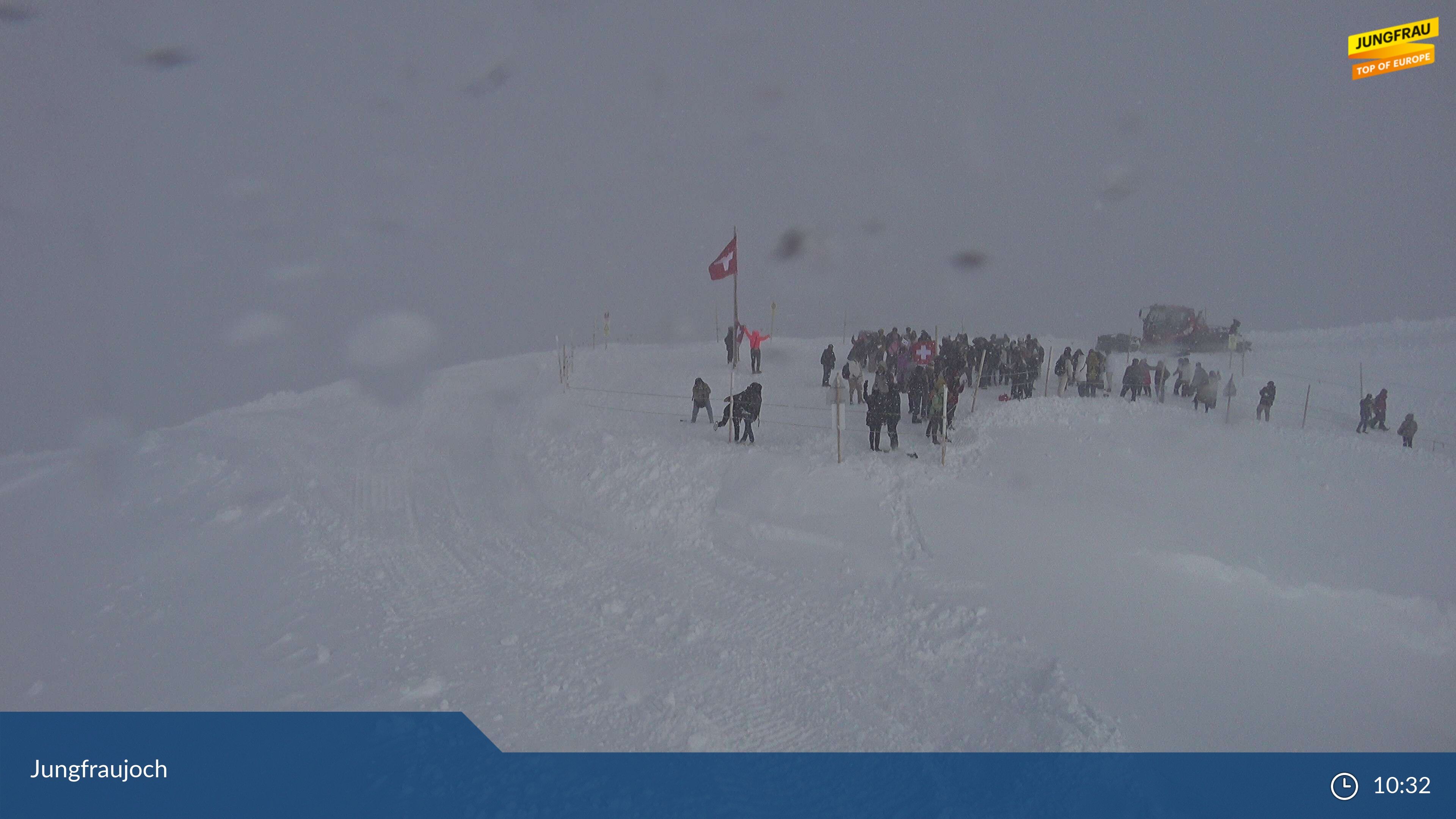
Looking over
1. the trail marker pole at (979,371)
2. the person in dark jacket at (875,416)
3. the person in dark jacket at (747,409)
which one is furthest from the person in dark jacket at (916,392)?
the person in dark jacket at (747,409)

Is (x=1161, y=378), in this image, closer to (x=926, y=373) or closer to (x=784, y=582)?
(x=926, y=373)

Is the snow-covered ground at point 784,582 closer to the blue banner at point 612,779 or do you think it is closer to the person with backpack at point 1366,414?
the blue banner at point 612,779

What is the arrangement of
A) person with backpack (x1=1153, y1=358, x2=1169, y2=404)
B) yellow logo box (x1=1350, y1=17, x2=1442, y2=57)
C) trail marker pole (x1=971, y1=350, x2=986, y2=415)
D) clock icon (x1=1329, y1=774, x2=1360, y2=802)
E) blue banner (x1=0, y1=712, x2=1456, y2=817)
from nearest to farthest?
blue banner (x1=0, y1=712, x2=1456, y2=817) < clock icon (x1=1329, y1=774, x2=1360, y2=802) < yellow logo box (x1=1350, y1=17, x2=1442, y2=57) < trail marker pole (x1=971, y1=350, x2=986, y2=415) < person with backpack (x1=1153, y1=358, x2=1169, y2=404)

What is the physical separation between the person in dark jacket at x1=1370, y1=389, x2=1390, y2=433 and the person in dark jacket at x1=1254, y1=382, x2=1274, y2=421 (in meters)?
1.92

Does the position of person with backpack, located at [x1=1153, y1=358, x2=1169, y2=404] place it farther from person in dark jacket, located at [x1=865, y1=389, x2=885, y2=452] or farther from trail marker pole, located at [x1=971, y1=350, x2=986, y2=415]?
person in dark jacket, located at [x1=865, y1=389, x2=885, y2=452]

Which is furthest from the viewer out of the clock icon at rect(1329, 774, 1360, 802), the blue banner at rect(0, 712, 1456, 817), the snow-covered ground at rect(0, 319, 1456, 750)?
the snow-covered ground at rect(0, 319, 1456, 750)

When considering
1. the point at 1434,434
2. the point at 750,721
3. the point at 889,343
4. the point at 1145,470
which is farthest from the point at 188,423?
the point at 1434,434

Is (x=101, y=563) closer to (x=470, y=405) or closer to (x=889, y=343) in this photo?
(x=470, y=405)

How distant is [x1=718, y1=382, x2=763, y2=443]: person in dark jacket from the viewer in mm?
15039

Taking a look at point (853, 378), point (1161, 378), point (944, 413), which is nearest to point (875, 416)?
point (944, 413)

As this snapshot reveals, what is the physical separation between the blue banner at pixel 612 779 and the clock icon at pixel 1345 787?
0.01 metres

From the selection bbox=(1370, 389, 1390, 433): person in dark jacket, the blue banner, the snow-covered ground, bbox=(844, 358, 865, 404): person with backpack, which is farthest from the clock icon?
bbox=(1370, 389, 1390, 433): person in dark jacket

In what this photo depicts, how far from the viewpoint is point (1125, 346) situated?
2683cm

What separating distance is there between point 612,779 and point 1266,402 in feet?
56.8
